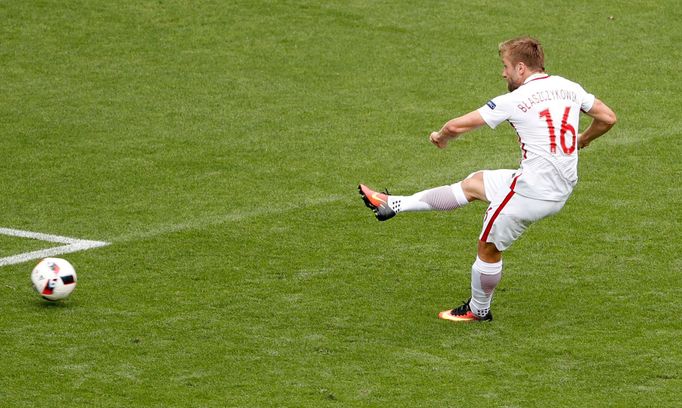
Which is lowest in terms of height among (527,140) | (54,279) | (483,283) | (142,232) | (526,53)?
(142,232)

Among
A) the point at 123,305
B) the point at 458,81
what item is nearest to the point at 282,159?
the point at 458,81

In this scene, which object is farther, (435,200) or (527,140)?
(435,200)

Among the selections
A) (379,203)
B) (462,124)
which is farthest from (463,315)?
(462,124)

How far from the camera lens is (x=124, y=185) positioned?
1371 centimetres

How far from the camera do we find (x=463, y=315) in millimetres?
9859

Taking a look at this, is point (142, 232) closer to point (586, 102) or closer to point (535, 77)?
point (535, 77)

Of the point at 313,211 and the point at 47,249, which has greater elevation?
the point at 47,249

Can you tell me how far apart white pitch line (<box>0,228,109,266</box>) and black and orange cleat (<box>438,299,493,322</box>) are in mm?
3566

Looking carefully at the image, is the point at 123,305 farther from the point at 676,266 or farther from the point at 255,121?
the point at 255,121

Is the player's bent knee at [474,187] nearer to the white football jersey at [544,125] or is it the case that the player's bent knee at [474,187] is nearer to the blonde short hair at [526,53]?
the white football jersey at [544,125]

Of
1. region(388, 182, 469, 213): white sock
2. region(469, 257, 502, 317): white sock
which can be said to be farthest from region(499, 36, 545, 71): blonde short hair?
region(469, 257, 502, 317): white sock

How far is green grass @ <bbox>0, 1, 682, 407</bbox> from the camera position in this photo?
8.83 metres

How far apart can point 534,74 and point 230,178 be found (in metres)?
5.22

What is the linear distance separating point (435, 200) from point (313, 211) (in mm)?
3067
